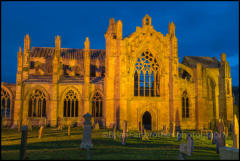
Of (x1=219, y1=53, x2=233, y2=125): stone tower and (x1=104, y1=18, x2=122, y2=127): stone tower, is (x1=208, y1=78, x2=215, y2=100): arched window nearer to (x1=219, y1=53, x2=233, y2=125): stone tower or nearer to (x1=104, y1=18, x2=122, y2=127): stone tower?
(x1=219, y1=53, x2=233, y2=125): stone tower

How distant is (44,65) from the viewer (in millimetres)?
42312

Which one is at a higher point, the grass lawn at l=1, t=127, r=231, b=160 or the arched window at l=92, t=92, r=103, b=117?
the arched window at l=92, t=92, r=103, b=117

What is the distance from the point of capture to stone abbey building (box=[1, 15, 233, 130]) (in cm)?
3259

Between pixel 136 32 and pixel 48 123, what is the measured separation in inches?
705

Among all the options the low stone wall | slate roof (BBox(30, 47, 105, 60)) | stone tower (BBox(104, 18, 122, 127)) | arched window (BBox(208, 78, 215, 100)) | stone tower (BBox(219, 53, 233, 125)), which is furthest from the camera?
slate roof (BBox(30, 47, 105, 60))

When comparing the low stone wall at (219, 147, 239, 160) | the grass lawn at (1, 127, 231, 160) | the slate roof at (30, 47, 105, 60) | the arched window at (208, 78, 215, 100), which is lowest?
the grass lawn at (1, 127, 231, 160)

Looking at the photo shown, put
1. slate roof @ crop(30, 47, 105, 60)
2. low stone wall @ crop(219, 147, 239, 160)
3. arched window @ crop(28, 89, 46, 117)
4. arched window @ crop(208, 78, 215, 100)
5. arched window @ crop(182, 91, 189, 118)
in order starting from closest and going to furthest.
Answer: low stone wall @ crop(219, 147, 239, 160)
arched window @ crop(28, 89, 46, 117)
arched window @ crop(182, 91, 189, 118)
arched window @ crop(208, 78, 215, 100)
slate roof @ crop(30, 47, 105, 60)

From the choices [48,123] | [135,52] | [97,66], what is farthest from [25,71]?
[135,52]

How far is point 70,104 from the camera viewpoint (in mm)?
35688

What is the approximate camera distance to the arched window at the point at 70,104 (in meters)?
35.6

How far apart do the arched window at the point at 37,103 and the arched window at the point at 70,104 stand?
10.5 ft

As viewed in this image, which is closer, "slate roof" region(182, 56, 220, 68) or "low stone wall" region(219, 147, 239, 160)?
"low stone wall" region(219, 147, 239, 160)

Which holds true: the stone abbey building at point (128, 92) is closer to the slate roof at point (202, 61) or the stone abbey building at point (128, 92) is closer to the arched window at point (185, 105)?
the arched window at point (185, 105)

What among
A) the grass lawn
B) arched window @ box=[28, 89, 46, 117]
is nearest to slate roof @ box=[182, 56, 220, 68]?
arched window @ box=[28, 89, 46, 117]
